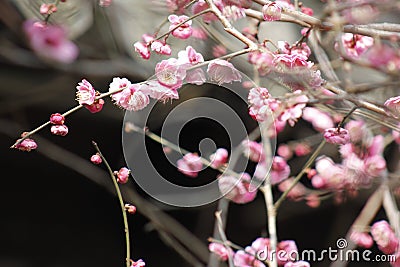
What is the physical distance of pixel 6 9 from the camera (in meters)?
2.13

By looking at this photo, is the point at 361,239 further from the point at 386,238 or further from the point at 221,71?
the point at 221,71

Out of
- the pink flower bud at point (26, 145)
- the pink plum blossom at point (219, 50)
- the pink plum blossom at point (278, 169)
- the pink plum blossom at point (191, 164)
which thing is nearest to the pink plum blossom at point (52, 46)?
the pink plum blossom at point (219, 50)

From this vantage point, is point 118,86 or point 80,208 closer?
point 118,86

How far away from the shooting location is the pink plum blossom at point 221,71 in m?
1.01

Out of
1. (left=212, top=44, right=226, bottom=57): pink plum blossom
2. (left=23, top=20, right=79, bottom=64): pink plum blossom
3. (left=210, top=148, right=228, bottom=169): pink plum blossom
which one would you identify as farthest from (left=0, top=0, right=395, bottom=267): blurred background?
(left=210, top=148, right=228, bottom=169): pink plum blossom

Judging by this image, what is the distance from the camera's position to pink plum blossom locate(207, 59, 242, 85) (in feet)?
3.32

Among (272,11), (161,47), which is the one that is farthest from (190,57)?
(272,11)

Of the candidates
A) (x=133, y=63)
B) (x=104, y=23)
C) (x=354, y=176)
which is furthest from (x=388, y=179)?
(x=104, y=23)

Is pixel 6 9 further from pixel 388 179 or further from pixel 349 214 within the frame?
pixel 349 214

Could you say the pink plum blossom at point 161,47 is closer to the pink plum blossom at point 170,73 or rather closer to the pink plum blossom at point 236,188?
the pink plum blossom at point 170,73

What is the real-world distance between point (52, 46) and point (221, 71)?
1.28 m

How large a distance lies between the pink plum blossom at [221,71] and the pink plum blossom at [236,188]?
33cm

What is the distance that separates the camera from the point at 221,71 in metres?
1.04

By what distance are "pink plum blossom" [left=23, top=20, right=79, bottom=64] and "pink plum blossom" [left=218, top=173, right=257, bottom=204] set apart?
35.5 inches
